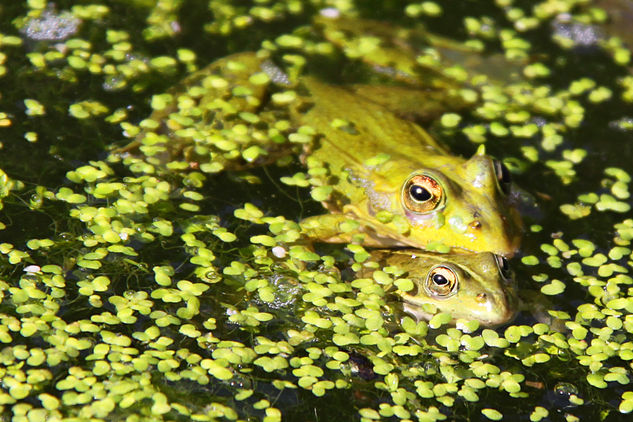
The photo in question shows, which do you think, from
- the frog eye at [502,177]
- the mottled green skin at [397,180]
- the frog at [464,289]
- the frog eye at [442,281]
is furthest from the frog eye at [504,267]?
the frog eye at [502,177]

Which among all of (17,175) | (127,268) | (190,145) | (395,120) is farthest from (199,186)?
(395,120)

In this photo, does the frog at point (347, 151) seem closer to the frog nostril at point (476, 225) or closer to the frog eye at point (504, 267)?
the frog nostril at point (476, 225)

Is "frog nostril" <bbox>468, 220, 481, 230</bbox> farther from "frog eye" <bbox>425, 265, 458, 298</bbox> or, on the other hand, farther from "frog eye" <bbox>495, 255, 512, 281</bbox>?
"frog eye" <bbox>425, 265, 458, 298</bbox>

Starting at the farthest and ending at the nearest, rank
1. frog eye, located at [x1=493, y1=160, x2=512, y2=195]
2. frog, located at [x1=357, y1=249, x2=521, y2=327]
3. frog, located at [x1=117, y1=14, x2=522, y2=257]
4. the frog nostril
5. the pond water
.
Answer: frog eye, located at [x1=493, y1=160, x2=512, y2=195] < frog, located at [x1=117, y1=14, x2=522, y2=257] < the frog nostril < frog, located at [x1=357, y1=249, x2=521, y2=327] < the pond water

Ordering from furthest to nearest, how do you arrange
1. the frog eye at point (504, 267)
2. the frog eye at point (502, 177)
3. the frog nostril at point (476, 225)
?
1. the frog eye at point (502, 177)
2. the frog nostril at point (476, 225)
3. the frog eye at point (504, 267)

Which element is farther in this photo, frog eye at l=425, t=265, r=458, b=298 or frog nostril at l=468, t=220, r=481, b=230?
frog nostril at l=468, t=220, r=481, b=230

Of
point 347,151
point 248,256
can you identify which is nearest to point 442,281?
point 248,256

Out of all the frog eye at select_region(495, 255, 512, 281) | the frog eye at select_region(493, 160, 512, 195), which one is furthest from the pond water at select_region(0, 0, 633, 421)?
the frog eye at select_region(493, 160, 512, 195)

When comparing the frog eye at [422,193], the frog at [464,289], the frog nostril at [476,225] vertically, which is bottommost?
the frog at [464,289]
